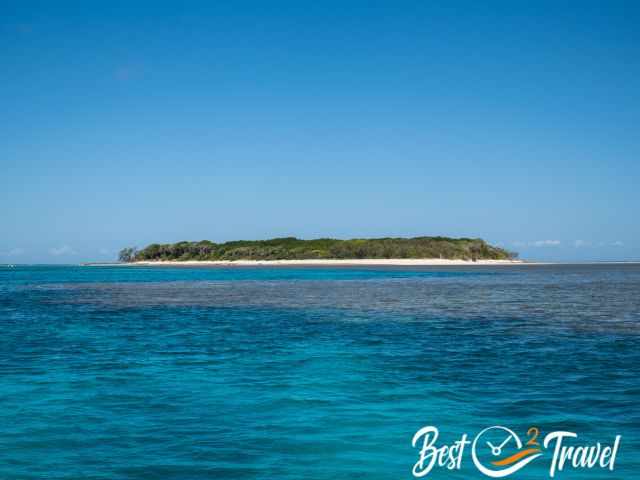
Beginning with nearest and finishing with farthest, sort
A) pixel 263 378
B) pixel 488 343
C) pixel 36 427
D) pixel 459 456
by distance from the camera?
pixel 459 456, pixel 36 427, pixel 263 378, pixel 488 343

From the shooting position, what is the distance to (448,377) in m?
14.9

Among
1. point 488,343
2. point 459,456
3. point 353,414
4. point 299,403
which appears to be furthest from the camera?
point 488,343

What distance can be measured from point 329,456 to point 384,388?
15.3ft

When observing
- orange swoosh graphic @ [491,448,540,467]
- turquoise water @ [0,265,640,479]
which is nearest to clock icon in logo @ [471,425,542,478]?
orange swoosh graphic @ [491,448,540,467]

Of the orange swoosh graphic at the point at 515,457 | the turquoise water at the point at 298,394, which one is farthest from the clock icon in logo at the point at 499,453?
the turquoise water at the point at 298,394

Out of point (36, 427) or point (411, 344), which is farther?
point (411, 344)

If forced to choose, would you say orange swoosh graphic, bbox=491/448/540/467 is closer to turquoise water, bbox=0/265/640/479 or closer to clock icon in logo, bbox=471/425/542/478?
clock icon in logo, bbox=471/425/542/478

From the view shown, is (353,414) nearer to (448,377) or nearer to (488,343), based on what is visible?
(448,377)

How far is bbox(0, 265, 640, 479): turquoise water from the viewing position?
30.7ft

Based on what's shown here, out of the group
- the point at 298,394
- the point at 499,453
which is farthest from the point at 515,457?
the point at 298,394

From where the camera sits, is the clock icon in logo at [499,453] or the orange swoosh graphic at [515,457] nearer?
the clock icon in logo at [499,453]

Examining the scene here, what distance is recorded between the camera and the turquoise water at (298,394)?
30.7ft

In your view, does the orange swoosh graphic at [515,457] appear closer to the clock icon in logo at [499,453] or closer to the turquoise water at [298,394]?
the clock icon in logo at [499,453]

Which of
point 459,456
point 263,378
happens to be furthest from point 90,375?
point 459,456
